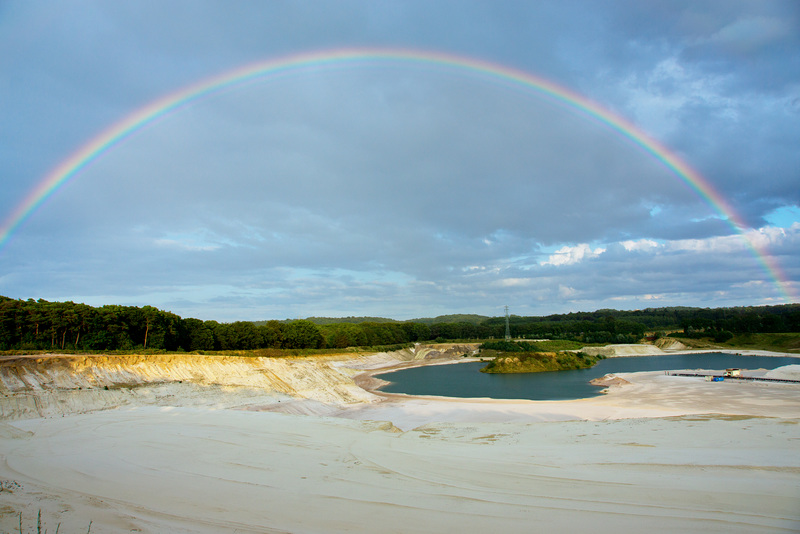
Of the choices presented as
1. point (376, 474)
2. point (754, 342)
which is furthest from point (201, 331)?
point (754, 342)

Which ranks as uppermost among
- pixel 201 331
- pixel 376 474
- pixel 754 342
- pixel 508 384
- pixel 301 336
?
pixel 201 331

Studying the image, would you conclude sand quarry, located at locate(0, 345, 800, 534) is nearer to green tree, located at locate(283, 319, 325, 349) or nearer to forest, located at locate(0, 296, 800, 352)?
forest, located at locate(0, 296, 800, 352)

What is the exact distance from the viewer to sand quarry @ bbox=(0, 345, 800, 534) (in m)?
7.75

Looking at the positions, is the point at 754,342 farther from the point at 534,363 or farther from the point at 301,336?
the point at 301,336

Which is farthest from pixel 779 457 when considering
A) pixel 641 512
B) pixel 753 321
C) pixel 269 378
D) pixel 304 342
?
pixel 753 321

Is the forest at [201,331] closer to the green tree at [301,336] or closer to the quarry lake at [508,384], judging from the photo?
the green tree at [301,336]

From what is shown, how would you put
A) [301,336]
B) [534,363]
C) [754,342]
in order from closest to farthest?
[534,363] → [301,336] → [754,342]

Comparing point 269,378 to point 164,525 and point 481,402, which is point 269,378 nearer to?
point 481,402

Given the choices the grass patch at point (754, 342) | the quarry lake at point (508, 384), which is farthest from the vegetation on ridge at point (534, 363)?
the grass patch at point (754, 342)

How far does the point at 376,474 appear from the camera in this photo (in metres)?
11.4

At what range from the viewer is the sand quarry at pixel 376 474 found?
25.4 feet

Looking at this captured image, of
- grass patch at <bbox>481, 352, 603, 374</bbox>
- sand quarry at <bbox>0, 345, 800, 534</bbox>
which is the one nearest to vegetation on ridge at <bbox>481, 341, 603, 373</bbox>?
grass patch at <bbox>481, 352, 603, 374</bbox>

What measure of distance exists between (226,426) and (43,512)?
12465 mm

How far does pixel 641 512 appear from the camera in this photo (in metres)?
8.24
